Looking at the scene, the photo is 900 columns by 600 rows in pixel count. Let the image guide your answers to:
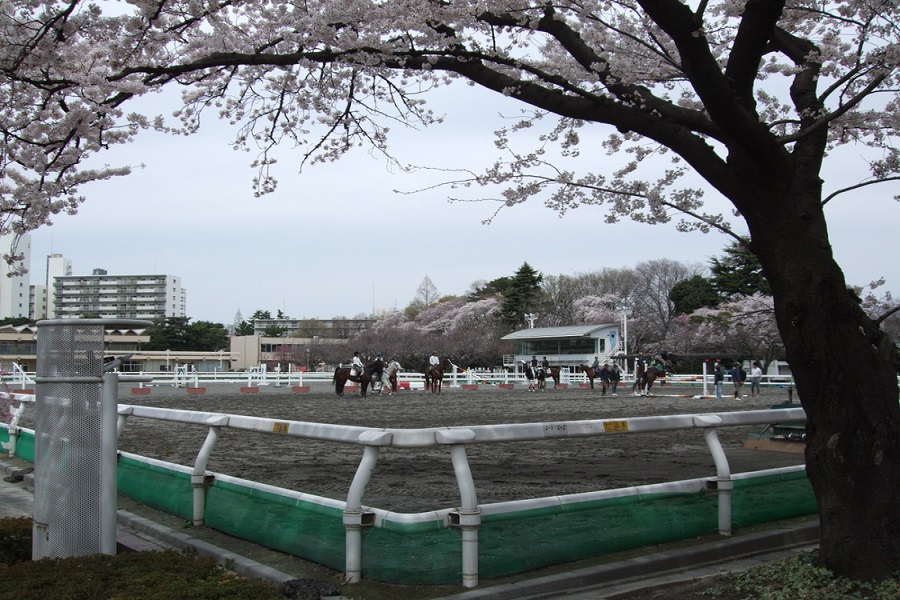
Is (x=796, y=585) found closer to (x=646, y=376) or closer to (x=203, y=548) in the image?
(x=203, y=548)

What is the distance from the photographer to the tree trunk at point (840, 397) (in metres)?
4.59

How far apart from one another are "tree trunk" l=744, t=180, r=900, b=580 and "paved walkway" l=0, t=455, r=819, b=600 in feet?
3.22

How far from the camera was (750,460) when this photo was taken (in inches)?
354

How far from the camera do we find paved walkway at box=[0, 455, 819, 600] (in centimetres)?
461

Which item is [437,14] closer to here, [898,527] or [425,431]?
[425,431]

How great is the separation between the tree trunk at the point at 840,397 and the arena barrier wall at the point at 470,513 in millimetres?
1287

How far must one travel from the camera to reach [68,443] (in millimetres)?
5223

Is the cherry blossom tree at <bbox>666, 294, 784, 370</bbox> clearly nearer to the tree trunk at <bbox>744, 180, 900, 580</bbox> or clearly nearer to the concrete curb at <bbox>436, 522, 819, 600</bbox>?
the concrete curb at <bbox>436, 522, 819, 600</bbox>

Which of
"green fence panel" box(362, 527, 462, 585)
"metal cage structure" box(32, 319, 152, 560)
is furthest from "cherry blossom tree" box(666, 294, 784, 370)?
"metal cage structure" box(32, 319, 152, 560)

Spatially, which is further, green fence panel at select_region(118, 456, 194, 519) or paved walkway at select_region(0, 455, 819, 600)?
green fence panel at select_region(118, 456, 194, 519)

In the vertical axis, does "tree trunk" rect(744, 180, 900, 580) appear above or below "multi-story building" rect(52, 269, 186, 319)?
below

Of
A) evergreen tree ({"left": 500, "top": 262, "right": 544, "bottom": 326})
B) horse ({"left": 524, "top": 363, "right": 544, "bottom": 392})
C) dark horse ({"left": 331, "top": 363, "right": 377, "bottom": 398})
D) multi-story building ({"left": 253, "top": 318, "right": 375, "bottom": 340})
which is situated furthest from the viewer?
multi-story building ({"left": 253, "top": 318, "right": 375, "bottom": 340})

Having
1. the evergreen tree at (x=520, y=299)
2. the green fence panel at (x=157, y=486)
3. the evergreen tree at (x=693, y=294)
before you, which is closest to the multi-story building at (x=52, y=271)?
the green fence panel at (x=157, y=486)

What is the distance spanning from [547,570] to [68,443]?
3288mm
